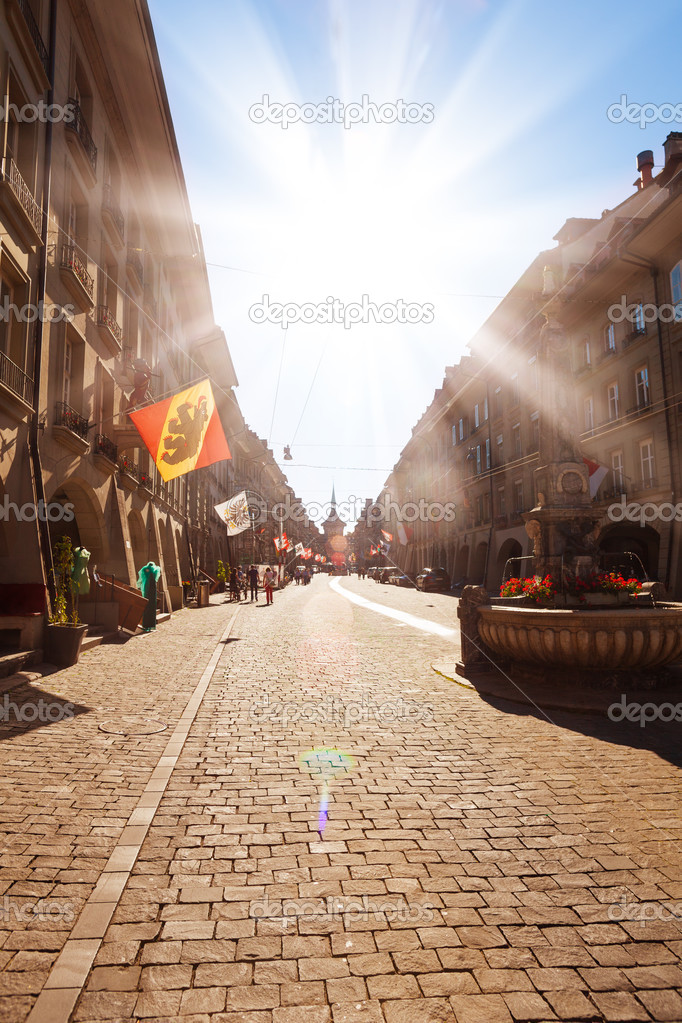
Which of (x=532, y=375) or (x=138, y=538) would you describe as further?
(x=532, y=375)

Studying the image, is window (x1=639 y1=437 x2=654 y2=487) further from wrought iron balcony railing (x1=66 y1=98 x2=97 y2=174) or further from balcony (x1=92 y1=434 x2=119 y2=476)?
wrought iron balcony railing (x1=66 y1=98 x2=97 y2=174)

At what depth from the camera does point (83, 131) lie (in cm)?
1548

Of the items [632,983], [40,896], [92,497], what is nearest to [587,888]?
[632,983]

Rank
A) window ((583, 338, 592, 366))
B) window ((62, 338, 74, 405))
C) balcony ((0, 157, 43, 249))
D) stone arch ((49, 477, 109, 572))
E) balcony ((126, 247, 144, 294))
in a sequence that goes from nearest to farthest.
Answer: balcony ((0, 157, 43, 249)), window ((62, 338, 74, 405)), stone arch ((49, 477, 109, 572)), balcony ((126, 247, 144, 294)), window ((583, 338, 592, 366))

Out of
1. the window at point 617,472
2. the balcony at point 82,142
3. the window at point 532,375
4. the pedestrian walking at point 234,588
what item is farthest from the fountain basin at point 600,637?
the window at point 532,375

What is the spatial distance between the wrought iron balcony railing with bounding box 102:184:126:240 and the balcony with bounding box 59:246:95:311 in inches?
100

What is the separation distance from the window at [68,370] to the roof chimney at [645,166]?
26891mm

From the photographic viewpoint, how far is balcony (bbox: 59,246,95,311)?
44.6ft

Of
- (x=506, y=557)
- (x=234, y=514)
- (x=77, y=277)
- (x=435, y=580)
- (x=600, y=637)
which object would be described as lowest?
(x=435, y=580)

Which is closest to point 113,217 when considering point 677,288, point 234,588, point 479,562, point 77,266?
point 77,266

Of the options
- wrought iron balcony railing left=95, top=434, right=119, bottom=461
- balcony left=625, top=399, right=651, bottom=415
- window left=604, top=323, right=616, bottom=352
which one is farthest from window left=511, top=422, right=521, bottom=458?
wrought iron balcony railing left=95, top=434, right=119, bottom=461

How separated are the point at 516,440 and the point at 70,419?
92.8 ft

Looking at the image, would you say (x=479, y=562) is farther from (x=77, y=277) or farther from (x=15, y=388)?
(x=15, y=388)

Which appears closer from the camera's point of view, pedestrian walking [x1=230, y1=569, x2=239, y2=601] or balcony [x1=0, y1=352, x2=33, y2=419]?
balcony [x1=0, y1=352, x2=33, y2=419]
